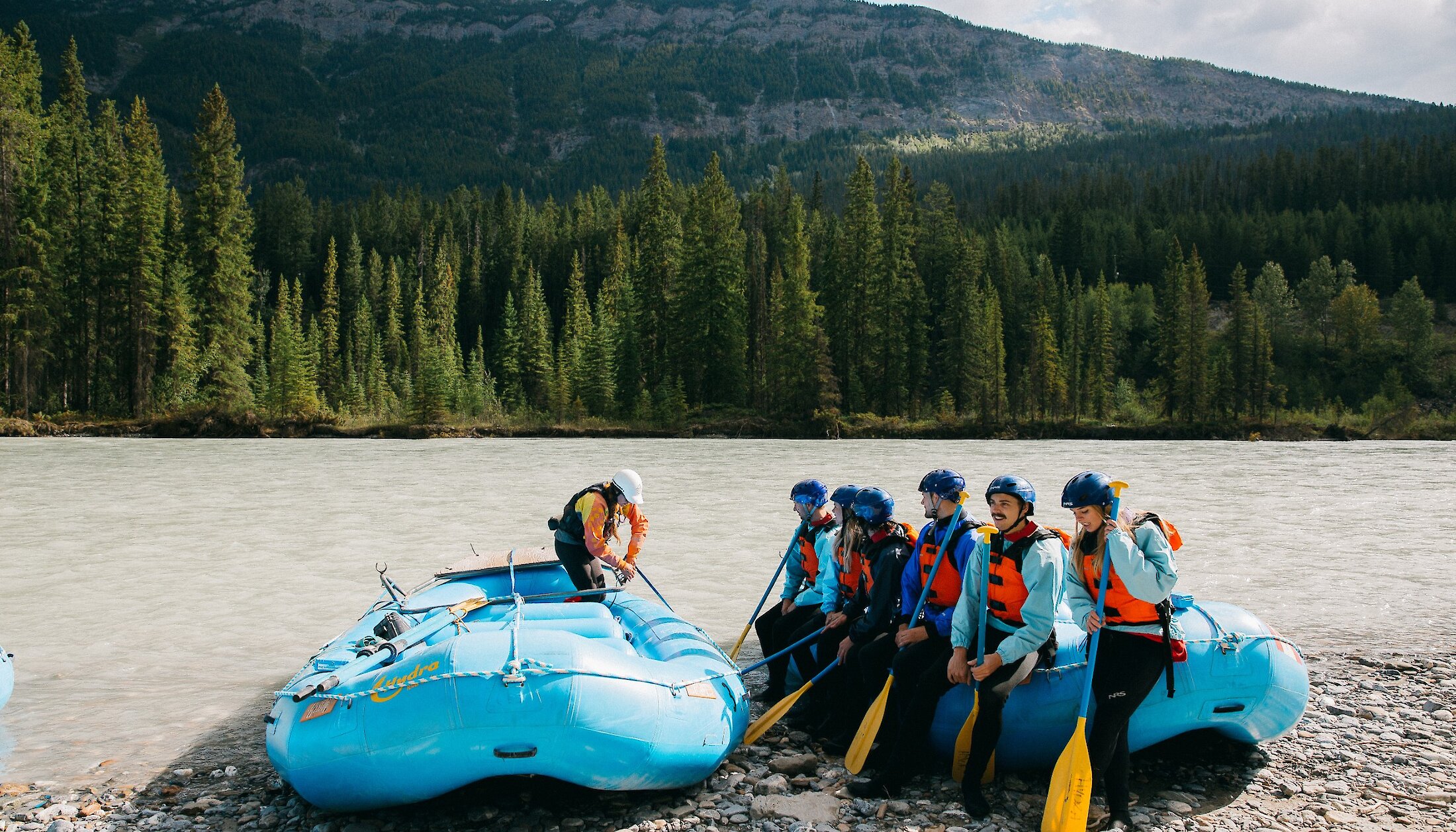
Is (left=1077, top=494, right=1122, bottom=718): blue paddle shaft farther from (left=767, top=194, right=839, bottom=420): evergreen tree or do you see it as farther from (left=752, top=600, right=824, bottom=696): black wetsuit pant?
(left=767, top=194, right=839, bottom=420): evergreen tree

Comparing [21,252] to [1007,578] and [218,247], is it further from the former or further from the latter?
[1007,578]

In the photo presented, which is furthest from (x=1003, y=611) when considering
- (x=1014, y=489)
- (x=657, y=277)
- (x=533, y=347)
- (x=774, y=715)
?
(x=533, y=347)

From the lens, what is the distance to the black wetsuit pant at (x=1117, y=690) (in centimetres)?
515

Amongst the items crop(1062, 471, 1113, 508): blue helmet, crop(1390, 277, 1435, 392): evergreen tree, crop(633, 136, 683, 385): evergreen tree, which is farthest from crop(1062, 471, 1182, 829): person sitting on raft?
crop(1390, 277, 1435, 392): evergreen tree

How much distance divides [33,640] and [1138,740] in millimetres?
9845

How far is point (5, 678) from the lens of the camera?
23.1 feet

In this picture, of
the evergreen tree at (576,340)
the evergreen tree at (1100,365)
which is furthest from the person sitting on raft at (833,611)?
the evergreen tree at (1100,365)

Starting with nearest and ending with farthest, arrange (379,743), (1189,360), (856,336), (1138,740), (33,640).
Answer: (379,743)
(1138,740)
(33,640)
(856,336)
(1189,360)

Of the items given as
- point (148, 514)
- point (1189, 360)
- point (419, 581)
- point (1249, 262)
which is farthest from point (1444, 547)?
point (1249, 262)

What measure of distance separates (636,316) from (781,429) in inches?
587

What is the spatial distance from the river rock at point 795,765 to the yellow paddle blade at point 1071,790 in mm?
1475

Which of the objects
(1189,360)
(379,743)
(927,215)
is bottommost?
Answer: (379,743)

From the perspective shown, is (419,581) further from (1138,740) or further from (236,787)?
(1138,740)

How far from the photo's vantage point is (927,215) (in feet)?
216
